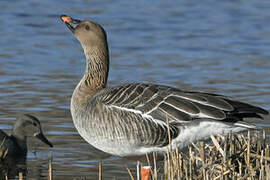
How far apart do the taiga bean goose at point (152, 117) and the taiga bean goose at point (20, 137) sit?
1.52 meters

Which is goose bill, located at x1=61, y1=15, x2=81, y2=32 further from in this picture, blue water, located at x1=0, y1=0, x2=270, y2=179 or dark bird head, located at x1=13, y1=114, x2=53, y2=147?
blue water, located at x1=0, y1=0, x2=270, y2=179

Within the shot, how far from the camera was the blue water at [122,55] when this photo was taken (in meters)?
10.5

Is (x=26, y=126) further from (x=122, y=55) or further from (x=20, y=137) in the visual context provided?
(x=122, y=55)

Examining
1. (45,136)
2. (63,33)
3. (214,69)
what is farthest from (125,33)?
(45,136)

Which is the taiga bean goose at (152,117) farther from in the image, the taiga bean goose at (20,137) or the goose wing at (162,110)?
the taiga bean goose at (20,137)

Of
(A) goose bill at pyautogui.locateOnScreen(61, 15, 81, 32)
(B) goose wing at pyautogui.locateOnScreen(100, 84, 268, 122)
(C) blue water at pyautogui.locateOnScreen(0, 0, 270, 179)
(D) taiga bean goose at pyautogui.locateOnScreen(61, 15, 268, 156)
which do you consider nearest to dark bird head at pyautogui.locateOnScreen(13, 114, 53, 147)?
(C) blue water at pyautogui.locateOnScreen(0, 0, 270, 179)

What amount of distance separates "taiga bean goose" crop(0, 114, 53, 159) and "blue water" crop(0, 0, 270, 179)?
208 mm

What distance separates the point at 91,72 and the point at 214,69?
6.19m

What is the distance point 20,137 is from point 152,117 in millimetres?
2867

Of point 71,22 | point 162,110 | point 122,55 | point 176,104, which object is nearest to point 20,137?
point 71,22

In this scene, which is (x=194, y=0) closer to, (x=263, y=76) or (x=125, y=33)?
(x=125, y=33)

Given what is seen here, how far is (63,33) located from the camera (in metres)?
18.5

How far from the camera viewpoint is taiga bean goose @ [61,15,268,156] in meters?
7.79

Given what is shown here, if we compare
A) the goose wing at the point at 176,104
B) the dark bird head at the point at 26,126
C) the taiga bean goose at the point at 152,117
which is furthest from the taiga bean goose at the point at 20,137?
the goose wing at the point at 176,104
